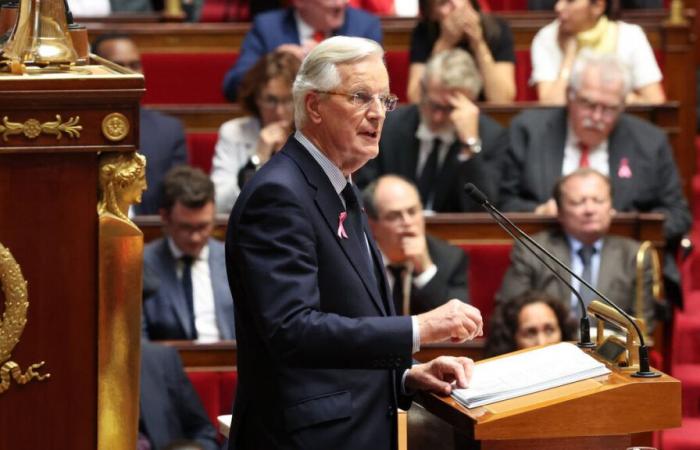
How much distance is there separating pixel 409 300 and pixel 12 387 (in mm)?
2142

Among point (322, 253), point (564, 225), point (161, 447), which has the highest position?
point (322, 253)

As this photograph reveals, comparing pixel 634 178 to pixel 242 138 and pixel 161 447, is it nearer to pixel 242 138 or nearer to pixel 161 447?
pixel 242 138

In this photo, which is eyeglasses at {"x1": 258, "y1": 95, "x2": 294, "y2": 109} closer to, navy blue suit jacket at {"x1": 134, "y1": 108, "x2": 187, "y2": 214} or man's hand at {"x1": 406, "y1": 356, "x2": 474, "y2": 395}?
navy blue suit jacket at {"x1": 134, "y1": 108, "x2": 187, "y2": 214}

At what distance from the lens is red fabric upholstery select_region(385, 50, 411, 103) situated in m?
5.03

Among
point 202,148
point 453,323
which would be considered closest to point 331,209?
point 453,323

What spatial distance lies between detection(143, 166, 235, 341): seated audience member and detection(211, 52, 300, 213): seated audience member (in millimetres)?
428

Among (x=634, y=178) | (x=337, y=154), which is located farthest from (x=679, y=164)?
(x=337, y=154)

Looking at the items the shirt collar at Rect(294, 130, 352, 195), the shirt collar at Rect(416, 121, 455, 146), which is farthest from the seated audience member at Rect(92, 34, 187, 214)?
the shirt collar at Rect(294, 130, 352, 195)

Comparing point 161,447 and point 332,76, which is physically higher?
point 332,76

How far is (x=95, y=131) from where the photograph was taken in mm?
1652

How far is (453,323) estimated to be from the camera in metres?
1.73

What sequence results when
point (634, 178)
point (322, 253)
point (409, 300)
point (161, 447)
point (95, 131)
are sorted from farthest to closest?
point (634, 178) < point (409, 300) < point (161, 447) < point (322, 253) < point (95, 131)

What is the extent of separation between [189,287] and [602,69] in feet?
4.62

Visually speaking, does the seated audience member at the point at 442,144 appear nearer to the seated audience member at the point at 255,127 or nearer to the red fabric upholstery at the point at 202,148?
the seated audience member at the point at 255,127
